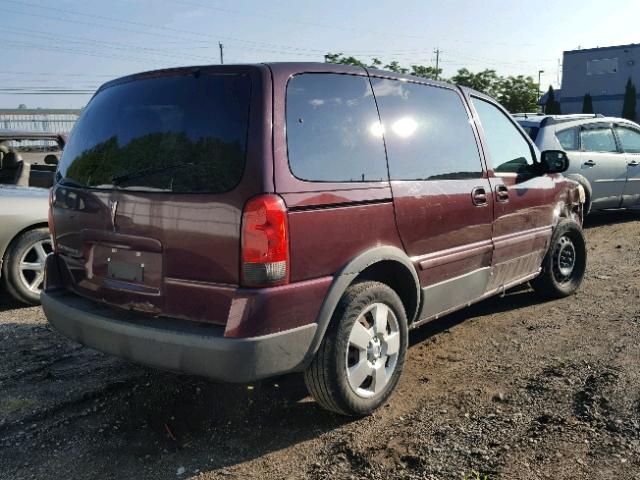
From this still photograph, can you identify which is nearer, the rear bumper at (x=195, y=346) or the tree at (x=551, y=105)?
the rear bumper at (x=195, y=346)

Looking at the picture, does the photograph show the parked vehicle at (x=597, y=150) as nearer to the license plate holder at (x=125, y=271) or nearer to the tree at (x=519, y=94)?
the license plate holder at (x=125, y=271)

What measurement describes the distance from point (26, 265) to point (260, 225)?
370 centimetres

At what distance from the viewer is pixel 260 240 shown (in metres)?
2.70

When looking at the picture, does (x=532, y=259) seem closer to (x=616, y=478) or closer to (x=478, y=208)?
(x=478, y=208)

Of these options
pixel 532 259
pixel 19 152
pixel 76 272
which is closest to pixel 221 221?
pixel 76 272

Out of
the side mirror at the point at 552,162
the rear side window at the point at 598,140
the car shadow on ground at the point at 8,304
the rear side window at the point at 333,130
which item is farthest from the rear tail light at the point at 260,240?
the rear side window at the point at 598,140

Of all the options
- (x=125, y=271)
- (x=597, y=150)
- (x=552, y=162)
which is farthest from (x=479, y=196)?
(x=597, y=150)

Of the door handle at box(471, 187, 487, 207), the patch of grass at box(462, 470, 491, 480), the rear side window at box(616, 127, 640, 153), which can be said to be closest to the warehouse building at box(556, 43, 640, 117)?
the rear side window at box(616, 127, 640, 153)

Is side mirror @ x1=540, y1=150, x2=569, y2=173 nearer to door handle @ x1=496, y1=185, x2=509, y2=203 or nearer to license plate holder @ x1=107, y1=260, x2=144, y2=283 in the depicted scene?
door handle @ x1=496, y1=185, x2=509, y2=203

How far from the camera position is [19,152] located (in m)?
6.87

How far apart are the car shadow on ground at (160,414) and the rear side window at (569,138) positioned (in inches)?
248

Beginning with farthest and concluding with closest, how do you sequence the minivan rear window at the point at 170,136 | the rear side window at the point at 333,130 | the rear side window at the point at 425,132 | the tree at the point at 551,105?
the tree at the point at 551,105 → the rear side window at the point at 425,132 → the rear side window at the point at 333,130 → the minivan rear window at the point at 170,136

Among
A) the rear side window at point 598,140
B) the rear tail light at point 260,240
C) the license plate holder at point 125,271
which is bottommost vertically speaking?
the license plate holder at point 125,271

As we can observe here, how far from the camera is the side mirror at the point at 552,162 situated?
5.01 metres
